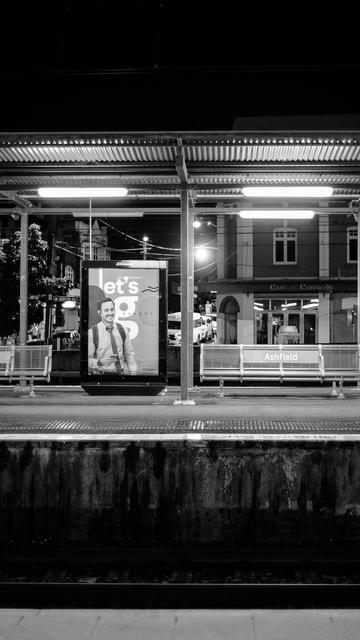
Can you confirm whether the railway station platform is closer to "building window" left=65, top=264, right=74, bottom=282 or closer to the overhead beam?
the overhead beam

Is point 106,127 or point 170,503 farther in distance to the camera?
point 106,127

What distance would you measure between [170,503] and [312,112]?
21.0ft

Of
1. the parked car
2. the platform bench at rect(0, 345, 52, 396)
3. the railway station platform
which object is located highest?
the parked car

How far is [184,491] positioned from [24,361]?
8863 mm

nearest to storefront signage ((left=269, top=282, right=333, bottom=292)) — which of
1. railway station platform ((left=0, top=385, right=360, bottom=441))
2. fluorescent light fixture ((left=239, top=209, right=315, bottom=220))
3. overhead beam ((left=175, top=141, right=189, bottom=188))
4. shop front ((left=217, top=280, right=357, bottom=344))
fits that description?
shop front ((left=217, top=280, right=357, bottom=344))

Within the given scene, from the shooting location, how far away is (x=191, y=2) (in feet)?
33.4

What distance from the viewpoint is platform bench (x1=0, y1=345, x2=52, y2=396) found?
1462 centimetres

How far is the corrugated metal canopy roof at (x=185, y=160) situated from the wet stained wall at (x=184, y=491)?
16.9ft

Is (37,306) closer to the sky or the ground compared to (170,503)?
closer to the sky

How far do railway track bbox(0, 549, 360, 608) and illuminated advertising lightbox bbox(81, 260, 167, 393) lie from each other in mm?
5390

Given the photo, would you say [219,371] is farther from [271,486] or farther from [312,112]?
[271,486]
